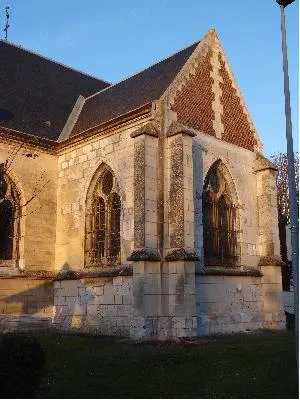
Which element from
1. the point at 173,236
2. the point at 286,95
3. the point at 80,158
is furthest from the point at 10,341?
the point at 80,158

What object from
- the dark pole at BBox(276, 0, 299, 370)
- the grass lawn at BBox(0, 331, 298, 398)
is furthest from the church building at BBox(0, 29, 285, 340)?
the dark pole at BBox(276, 0, 299, 370)

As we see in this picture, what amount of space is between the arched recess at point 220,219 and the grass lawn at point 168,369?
3.07 m

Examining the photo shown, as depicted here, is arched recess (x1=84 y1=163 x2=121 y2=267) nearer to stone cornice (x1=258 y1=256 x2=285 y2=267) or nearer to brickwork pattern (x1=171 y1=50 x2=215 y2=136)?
brickwork pattern (x1=171 y1=50 x2=215 y2=136)

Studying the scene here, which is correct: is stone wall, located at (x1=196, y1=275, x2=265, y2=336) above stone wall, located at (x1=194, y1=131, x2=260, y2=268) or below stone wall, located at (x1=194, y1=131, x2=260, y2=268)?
below

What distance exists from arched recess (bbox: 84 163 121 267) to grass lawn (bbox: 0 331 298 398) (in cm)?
299

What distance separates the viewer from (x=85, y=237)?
583 inches

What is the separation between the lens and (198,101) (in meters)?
14.5

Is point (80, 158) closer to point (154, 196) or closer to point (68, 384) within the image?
point (154, 196)

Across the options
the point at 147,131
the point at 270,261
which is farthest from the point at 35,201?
the point at 270,261

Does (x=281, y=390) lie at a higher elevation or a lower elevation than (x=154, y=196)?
lower

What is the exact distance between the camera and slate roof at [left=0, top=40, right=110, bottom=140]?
16.2 m

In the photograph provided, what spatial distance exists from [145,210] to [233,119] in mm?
5963

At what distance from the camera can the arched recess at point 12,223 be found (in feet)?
48.1

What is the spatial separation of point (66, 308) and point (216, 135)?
24.4 ft
